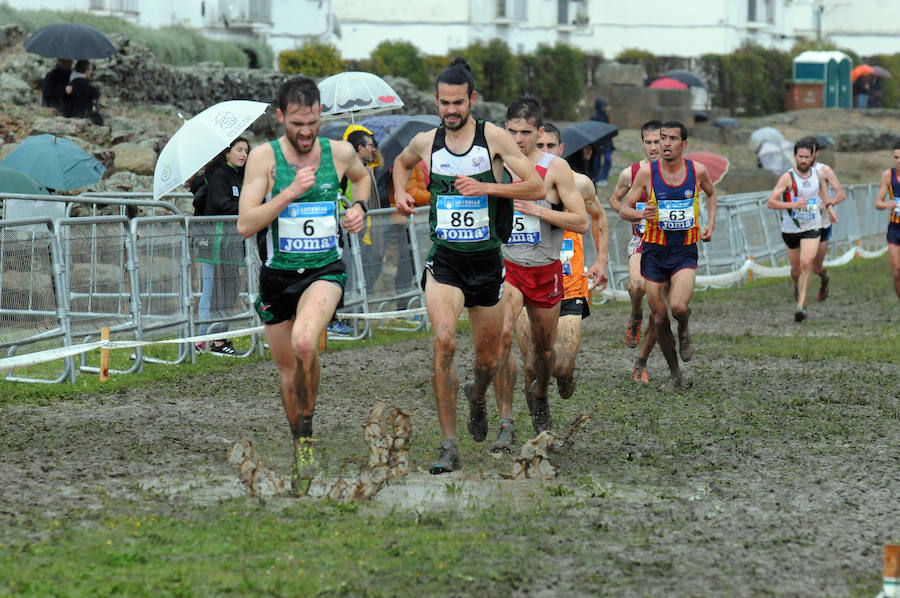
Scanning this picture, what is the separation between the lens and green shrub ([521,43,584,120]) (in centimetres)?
4912

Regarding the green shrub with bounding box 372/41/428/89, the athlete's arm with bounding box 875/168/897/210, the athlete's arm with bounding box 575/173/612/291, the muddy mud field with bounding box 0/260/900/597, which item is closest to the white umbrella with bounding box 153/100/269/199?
the muddy mud field with bounding box 0/260/900/597

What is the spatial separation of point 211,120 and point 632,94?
3786 centimetres

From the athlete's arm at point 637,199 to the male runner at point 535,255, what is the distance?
8.26 ft

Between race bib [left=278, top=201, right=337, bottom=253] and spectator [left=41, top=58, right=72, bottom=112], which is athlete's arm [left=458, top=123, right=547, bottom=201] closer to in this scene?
race bib [left=278, top=201, right=337, bottom=253]

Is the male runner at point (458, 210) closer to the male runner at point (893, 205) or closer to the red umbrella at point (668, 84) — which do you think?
the male runner at point (893, 205)

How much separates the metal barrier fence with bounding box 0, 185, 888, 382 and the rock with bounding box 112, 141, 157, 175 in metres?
2.79

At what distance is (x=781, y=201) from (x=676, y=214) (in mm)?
6555

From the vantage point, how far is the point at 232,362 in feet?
41.3

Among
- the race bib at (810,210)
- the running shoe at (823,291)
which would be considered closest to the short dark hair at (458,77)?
the race bib at (810,210)

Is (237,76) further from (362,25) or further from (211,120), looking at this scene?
(362,25)

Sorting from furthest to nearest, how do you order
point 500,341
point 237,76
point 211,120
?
point 237,76
point 211,120
point 500,341

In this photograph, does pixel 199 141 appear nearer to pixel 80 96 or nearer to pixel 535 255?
pixel 535 255

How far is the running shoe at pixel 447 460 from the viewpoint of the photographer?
7.40 m

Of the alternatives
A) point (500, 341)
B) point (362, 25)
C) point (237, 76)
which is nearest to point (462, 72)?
point (500, 341)
